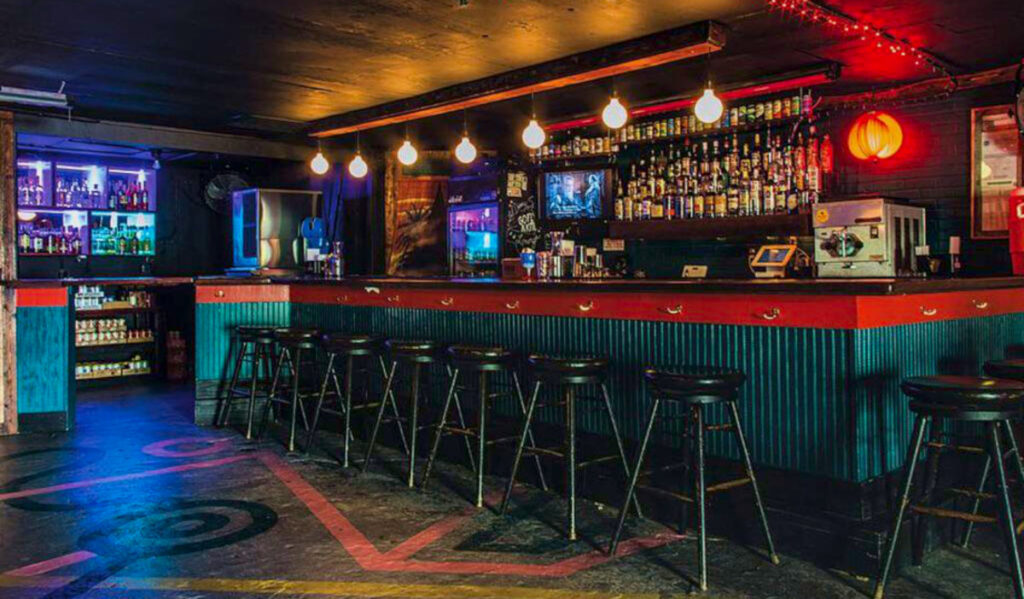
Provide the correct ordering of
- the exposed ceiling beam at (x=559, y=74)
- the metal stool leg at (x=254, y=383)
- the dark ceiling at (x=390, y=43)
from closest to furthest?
the dark ceiling at (x=390, y=43)
the exposed ceiling beam at (x=559, y=74)
the metal stool leg at (x=254, y=383)

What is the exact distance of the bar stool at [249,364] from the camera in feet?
20.4

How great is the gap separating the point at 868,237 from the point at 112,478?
18.9 ft

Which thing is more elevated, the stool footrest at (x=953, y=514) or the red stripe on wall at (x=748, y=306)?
the red stripe on wall at (x=748, y=306)

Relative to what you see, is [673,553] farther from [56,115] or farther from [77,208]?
[77,208]

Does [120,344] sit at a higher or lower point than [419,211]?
lower

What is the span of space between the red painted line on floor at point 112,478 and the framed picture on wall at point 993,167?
5.94 metres

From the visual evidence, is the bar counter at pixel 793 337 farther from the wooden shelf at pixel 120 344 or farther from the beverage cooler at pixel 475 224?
the wooden shelf at pixel 120 344

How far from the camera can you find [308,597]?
10.1ft

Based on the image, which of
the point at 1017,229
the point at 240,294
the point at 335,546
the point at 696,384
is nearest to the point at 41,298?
the point at 240,294

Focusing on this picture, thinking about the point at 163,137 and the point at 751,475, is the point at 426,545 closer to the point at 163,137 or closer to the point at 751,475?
the point at 751,475

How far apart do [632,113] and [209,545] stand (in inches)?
221

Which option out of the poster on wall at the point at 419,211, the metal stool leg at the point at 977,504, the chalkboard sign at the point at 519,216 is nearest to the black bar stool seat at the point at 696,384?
the metal stool leg at the point at 977,504

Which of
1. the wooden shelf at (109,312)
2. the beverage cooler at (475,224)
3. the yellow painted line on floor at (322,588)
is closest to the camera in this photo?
the yellow painted line on floor at (322,588)

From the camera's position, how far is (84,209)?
9945 mm
